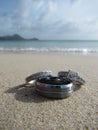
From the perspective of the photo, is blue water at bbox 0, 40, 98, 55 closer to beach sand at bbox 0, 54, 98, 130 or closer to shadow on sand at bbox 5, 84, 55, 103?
shadow on sand at bbox 5, 84, 55, 103

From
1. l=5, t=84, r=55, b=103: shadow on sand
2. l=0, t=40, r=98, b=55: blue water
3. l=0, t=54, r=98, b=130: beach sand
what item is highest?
l=0, t=40, r=98, b=55: blue water

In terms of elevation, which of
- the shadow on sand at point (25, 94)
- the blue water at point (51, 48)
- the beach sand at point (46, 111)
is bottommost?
the beach sand at point (46, 111)

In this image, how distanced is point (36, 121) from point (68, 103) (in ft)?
3.53

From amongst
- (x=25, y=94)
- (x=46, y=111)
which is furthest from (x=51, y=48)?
(x=46, y=111)

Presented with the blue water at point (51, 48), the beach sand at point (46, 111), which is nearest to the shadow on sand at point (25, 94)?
the beach sand at point (46, 111)

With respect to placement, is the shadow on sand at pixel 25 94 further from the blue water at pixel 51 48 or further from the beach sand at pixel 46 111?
the blue water at pixel 51 48

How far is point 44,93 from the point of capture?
174 inches

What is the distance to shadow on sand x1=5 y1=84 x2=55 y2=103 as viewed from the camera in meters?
4.41

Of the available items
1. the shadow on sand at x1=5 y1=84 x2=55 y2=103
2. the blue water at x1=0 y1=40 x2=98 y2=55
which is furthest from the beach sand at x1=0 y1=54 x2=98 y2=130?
the blue water at x1=0 y1=40 x2=98 y2=55

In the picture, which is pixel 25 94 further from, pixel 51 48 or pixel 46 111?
pixel 51 48

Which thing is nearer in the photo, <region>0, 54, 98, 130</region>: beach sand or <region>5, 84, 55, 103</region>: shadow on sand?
<region>0, 54, 98, 130</region>: beach sand

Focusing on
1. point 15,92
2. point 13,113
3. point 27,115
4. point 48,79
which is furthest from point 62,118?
point 15,92

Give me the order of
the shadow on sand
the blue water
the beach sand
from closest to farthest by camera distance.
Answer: the beach sand → the shadow on sand → the blue water

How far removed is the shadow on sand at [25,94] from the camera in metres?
4.41
